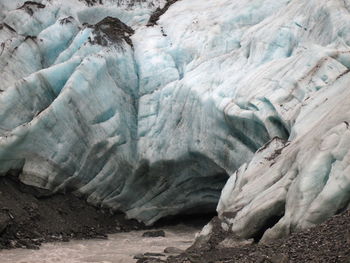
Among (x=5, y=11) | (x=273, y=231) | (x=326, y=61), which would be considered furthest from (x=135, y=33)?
(x=273, y=231)

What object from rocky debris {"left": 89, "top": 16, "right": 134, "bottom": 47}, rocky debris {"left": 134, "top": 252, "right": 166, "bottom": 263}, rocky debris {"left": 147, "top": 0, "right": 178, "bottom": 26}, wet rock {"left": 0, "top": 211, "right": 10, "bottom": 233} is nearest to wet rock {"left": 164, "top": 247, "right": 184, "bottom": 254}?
rocky debris {"left": 134, "top": 252, "right": 166, "bottom": 263}

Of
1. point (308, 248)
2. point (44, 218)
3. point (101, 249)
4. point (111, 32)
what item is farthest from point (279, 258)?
point (111, 32)

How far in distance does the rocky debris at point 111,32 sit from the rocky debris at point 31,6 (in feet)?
8.84

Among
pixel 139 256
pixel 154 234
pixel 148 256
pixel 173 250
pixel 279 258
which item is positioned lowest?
pixel 154 234

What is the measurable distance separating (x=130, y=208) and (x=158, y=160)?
1.99 metres

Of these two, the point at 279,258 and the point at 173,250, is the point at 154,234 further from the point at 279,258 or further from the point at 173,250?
the point at 279,258

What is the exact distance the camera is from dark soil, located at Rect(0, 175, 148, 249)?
13.4 meters

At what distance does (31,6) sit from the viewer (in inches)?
773

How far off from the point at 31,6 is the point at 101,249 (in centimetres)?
1044

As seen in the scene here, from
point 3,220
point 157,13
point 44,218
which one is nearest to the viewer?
point 3,220

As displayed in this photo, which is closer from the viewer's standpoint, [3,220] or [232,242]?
[232,242]

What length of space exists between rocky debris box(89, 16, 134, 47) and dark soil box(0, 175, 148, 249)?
5143mm

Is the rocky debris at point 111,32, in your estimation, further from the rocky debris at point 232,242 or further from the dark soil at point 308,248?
the dark soil at point 308,248

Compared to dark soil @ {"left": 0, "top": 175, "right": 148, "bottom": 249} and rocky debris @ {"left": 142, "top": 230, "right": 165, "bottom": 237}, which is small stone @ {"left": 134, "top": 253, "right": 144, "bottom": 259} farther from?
rocky debris @ {"left": 142, "top": 230, "right": 165, "bottom": 237}
